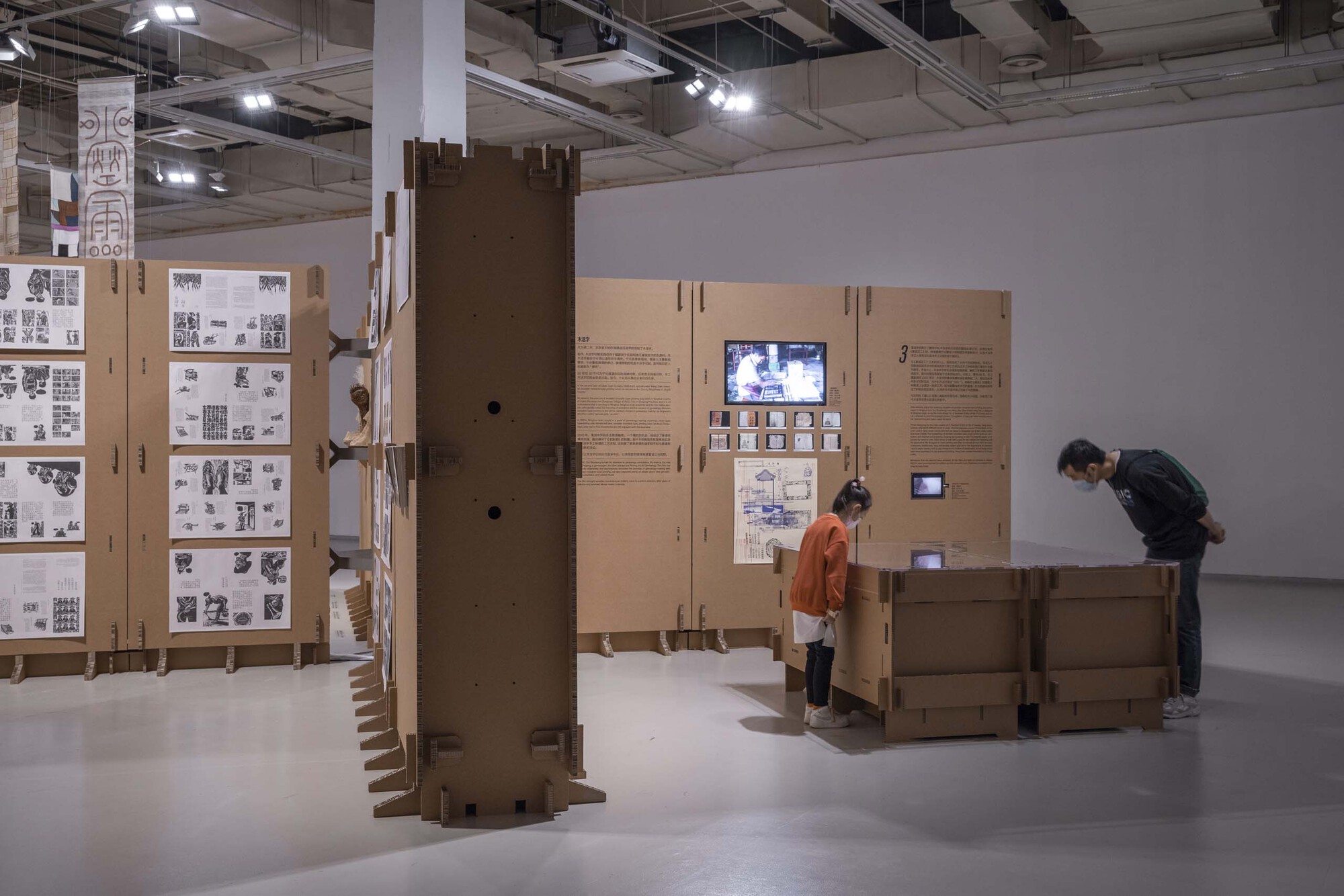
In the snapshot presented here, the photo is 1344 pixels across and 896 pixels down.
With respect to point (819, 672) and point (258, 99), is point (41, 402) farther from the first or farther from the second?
point (819, 672)

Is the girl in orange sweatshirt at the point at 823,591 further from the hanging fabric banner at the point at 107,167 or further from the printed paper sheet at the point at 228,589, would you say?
the hanging fabric banner at the point at 107,167

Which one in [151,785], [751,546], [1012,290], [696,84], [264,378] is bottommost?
[151,785]

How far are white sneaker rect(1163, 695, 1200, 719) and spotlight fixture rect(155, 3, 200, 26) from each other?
8.31 m

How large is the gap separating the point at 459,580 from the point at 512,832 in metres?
1.01

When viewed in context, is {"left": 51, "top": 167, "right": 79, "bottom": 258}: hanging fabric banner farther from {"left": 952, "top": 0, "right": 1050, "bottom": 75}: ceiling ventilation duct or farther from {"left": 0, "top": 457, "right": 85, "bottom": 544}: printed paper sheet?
{"left": 952, "top": 0, "right": 1050, "bottom": 75}: ceiling ventilation duct

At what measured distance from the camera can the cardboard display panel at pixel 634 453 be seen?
8.14 metres

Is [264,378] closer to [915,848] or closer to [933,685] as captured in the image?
[933,685]

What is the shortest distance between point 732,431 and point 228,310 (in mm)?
3716

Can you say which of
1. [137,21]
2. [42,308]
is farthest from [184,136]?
[42,308]

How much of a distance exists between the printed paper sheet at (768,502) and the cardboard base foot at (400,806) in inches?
166

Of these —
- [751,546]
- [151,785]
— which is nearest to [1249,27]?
[751,546]

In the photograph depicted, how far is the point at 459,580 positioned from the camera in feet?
14.9

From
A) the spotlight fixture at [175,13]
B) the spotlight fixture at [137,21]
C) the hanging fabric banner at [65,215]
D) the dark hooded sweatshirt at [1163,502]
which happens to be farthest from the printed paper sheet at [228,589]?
the dark hooded sweatshirt at [1163,502]

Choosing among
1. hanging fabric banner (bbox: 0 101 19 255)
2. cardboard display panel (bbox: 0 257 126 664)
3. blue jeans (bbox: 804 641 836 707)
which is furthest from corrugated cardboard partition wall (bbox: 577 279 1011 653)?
hanging fabric banner (bbox: 0 101 19 255)
